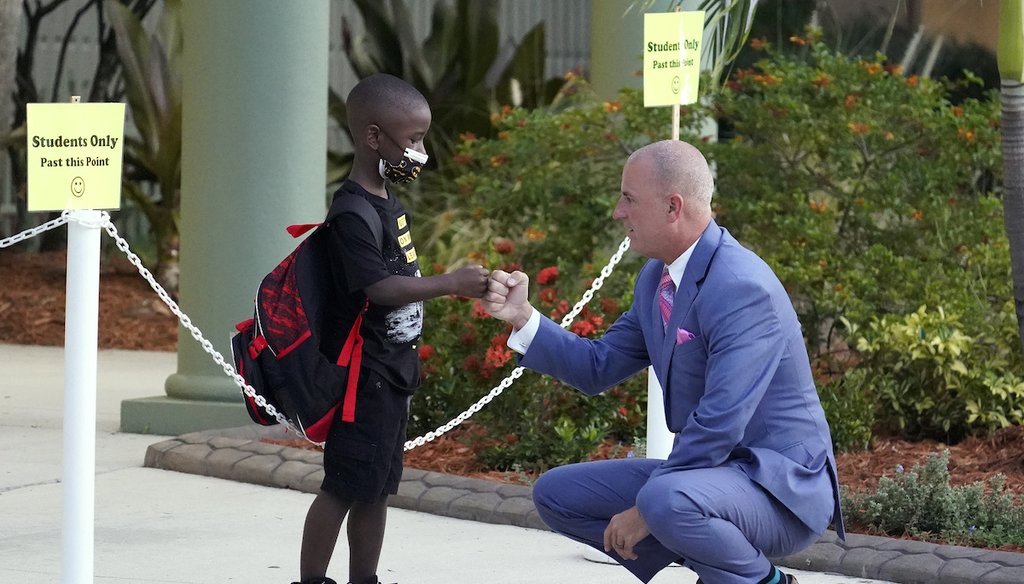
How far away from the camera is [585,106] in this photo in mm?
10570

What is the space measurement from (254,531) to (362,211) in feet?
6.04

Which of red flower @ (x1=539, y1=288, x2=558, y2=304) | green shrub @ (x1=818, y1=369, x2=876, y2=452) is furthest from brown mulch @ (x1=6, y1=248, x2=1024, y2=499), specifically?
red flower @ (x1=539, y1=288, x2=558, y2=304)

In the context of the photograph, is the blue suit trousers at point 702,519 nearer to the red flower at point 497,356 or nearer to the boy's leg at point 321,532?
the boy's leg at point 321,532

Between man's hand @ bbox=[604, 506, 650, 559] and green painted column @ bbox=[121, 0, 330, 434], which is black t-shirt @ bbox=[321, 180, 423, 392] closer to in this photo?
man's hand @ bbox=[604, 506, 650, 559]

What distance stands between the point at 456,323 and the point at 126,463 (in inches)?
64.9

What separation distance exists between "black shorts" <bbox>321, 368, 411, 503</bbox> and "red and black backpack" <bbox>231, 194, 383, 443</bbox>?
0.15 feet

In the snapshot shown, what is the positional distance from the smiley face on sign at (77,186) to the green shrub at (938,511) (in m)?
3.03

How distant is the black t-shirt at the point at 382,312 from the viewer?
15.0ft

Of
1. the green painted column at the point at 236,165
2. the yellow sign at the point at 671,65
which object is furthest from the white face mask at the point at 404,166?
the green painted column at the point at 236,165

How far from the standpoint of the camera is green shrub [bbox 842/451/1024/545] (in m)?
5.48

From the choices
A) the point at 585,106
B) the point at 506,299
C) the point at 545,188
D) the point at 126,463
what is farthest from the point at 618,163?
the point at 506,299

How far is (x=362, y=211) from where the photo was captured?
4480mm

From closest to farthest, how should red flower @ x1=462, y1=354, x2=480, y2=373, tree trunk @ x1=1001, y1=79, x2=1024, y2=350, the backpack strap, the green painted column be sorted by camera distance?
1. the backpack strap
2. tree trunk @ x1=1001, y1=79, x2=1024, y2=350
3. red flower @ x1=462, y1=354, x2=480, y2=373
4. the green painted column

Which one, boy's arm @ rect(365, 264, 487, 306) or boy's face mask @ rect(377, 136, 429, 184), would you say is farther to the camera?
boy's face mask @ rect(377, 136, 429, 184)
